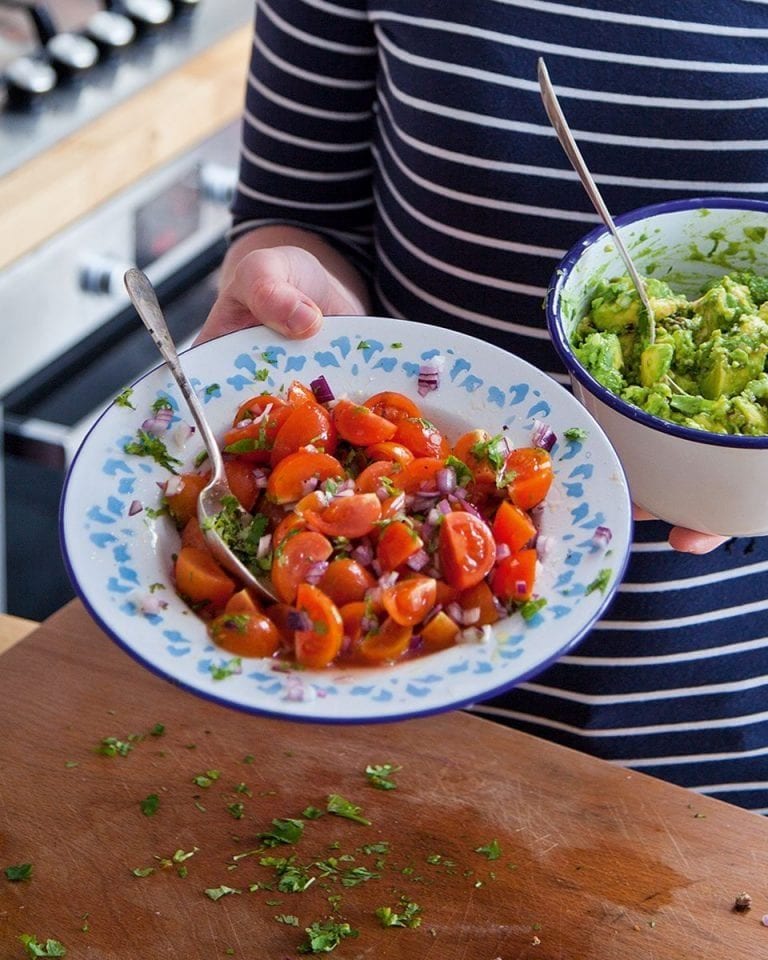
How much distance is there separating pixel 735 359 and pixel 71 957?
0.78 metres

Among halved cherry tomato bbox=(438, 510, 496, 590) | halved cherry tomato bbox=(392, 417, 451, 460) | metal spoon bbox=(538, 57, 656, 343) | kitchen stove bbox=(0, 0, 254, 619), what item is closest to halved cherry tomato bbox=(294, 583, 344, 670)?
halved cherry tomato bbox=(438, 510, 496, 590)

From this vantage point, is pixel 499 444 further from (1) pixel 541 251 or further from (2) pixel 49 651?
(2) pixel 49 651

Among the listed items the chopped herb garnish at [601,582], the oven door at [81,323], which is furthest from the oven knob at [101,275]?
the chopped herb garnish at [601,582]

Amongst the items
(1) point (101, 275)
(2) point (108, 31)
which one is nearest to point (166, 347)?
(1) point (101, 275)

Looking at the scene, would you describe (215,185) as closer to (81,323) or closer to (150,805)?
(81,323)

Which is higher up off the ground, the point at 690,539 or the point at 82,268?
the point at 690,539

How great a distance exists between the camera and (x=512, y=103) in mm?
1267

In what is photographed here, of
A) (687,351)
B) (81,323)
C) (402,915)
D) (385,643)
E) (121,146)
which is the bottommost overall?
(81,323)

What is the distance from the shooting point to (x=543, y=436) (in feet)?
3.56

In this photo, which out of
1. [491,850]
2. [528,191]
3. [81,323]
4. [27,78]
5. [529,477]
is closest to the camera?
[529,477]

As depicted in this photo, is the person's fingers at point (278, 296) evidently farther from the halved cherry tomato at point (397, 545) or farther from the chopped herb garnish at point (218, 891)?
the chopped herb garnish at point (218, 891)

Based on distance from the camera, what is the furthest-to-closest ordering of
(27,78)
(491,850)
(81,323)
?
(81,323), (27,78), (491,850)

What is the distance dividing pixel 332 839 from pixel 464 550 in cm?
35

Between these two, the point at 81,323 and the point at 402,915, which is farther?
the point at 81,323
